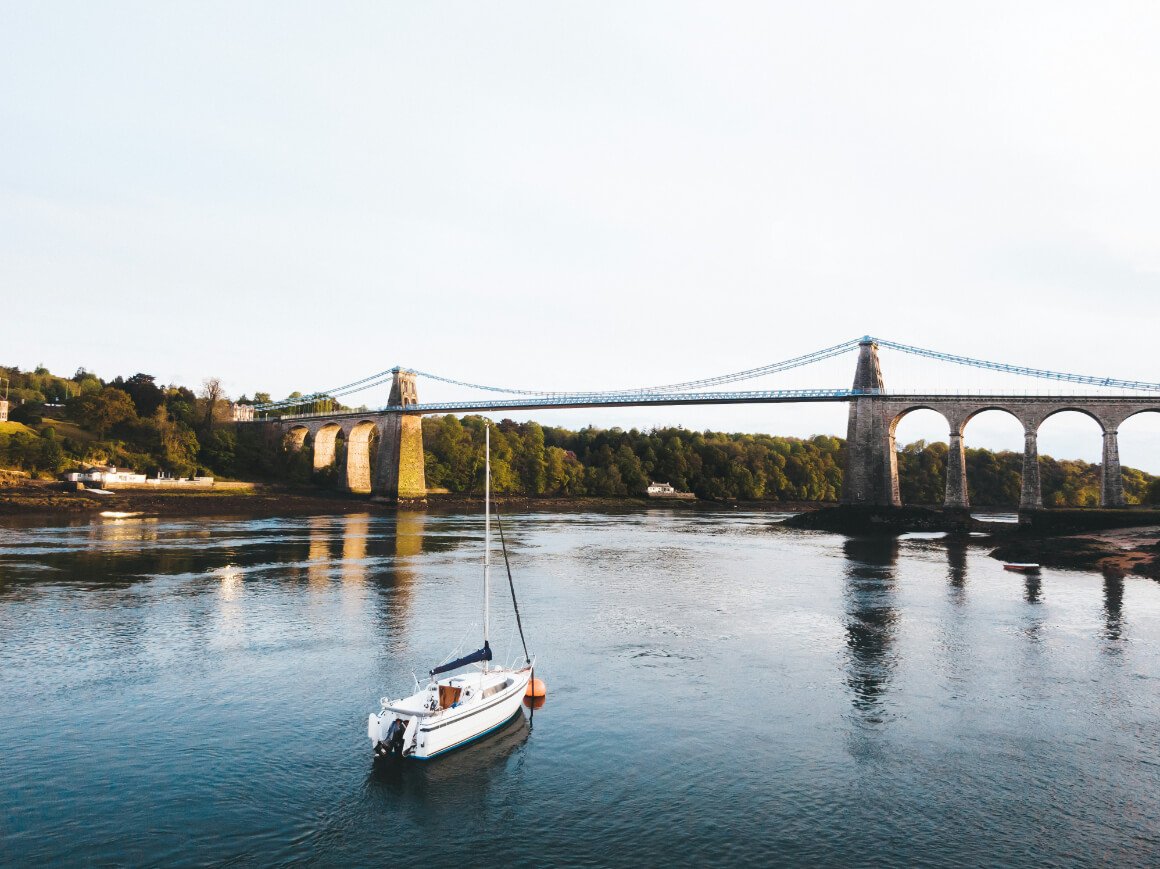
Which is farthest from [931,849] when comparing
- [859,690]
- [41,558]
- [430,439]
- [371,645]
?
[430,439]

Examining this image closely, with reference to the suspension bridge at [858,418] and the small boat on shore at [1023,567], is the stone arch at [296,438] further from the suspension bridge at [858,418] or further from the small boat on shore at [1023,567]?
the small boat on shore at [1023,567]

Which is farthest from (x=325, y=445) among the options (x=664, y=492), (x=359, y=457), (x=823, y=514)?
(x=823, y=514)

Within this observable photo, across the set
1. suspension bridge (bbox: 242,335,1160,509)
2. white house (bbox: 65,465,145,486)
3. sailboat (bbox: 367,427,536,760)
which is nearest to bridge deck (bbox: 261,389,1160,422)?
suspension bridge (bbox: 242,335,1160,509)

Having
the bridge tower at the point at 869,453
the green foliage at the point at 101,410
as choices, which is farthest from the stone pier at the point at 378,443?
the bridge tower at the point at 869,453

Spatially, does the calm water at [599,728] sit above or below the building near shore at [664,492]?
below

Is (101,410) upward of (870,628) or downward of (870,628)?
upward

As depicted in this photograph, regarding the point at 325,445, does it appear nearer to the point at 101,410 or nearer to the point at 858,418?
the point at 101,410
